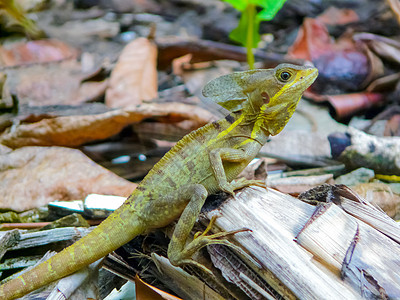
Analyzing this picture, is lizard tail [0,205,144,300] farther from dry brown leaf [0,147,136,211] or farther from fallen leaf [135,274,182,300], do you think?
dry brown leaf [0,147,136,211]

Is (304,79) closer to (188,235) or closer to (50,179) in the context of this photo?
(188,235)

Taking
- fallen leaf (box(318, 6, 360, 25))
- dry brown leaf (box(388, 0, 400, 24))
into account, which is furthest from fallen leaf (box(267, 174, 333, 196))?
fallen leaf (box(318, 6, 360, 25))

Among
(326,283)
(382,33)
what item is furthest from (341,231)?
(382,33)

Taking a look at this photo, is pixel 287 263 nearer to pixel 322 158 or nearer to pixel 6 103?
pixel 322 158

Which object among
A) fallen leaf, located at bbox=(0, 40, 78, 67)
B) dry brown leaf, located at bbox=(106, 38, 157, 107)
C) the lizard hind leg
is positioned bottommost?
fallen leaf, located at bbox=(0, 40, 78, 67)

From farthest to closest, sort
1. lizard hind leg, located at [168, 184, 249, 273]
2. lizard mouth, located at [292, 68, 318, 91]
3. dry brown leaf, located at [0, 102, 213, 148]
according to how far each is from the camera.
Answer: dry brown leaf, located at [0, 102, 213, 148] → lizard mouth, located at [292, 68, 318, 91] → lizard hind leg, located at [168, 184, 249, 273]

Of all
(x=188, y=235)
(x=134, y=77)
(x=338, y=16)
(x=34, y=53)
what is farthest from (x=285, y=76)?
(x=338, y=16)
